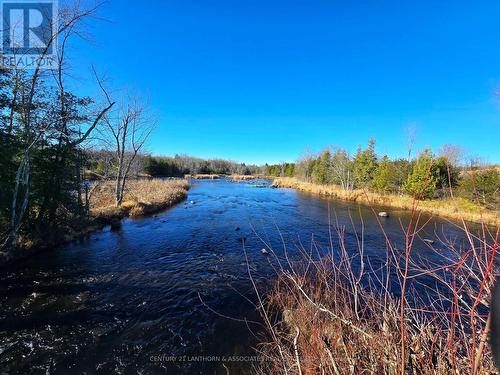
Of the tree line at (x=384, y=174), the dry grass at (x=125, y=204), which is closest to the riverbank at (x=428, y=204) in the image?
the tree line at (x=384, y=174)

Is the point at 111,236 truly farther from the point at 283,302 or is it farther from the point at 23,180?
the point at 283,302

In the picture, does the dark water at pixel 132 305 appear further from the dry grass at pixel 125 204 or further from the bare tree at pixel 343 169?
the bare tree at pixel 343 169

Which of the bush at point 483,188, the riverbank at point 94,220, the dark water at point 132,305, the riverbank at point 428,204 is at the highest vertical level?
the bush at point 483,188

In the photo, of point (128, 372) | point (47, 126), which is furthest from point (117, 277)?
point (47, 126)

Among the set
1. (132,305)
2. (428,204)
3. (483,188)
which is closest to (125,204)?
(132,305)

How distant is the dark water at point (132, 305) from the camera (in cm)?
438

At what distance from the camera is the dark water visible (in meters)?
4.38

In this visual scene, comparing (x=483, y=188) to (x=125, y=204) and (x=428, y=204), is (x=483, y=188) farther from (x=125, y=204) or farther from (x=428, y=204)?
(x=125, y=204)

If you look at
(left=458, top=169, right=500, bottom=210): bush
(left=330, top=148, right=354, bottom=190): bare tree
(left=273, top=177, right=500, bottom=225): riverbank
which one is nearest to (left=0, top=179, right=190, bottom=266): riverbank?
(left=458, top=169, right=500, bottom=210): bush

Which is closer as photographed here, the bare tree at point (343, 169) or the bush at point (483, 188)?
the bush at point (483, 188)

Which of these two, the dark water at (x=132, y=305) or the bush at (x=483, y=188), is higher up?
the bush at (x=483, y=188)

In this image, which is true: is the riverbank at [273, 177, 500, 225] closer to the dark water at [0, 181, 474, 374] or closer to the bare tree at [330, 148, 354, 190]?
the bare tree at [330, 148, 354, 190]

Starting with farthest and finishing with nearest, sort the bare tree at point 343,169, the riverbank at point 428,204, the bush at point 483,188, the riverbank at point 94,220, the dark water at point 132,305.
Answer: the bare tree at point 343,169 → the riverbank at point 428,204 → the riverbank at point 94,220 → the dark water at point 132,305 → the bush at point 483,188

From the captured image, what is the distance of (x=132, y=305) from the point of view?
597cm
